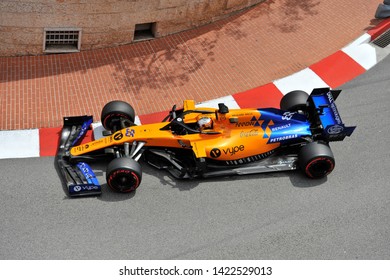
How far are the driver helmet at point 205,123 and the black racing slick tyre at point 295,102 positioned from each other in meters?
1.55

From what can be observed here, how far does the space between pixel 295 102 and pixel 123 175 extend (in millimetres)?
3157

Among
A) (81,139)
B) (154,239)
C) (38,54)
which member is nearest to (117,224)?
(154,239)

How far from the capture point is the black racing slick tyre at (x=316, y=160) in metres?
8.34

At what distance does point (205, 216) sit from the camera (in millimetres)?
8156

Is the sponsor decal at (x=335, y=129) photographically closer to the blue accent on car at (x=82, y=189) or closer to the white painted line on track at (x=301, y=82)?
the white painted line on track at (x=301, y=82)

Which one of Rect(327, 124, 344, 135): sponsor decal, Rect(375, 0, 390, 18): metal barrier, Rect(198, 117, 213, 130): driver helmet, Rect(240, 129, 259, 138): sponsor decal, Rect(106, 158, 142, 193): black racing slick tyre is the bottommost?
Rect(106, 158, 142, 193): black racing slick tyre

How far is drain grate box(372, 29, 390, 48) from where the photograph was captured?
37.3 feet

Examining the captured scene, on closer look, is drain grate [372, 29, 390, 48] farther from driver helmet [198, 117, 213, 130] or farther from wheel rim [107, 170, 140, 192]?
wheel rim [107, 170, 140, 192]

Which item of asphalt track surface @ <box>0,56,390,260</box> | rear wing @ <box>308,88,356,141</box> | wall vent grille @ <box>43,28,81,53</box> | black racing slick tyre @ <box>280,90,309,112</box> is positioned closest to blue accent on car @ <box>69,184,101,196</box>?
asphalt track surface @ <box>0,56,390,260</box>

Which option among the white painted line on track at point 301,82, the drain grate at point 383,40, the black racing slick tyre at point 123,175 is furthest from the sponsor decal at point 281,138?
the drain grate at point 383,40

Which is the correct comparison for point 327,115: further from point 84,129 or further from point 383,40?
point 84,129

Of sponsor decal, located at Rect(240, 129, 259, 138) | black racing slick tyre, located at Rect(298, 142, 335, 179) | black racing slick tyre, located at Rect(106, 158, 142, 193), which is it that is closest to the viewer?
black racing slick tyre, located at Rect(106, 158, 142, 193)

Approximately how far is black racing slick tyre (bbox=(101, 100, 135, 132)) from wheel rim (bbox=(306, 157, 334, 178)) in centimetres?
299
